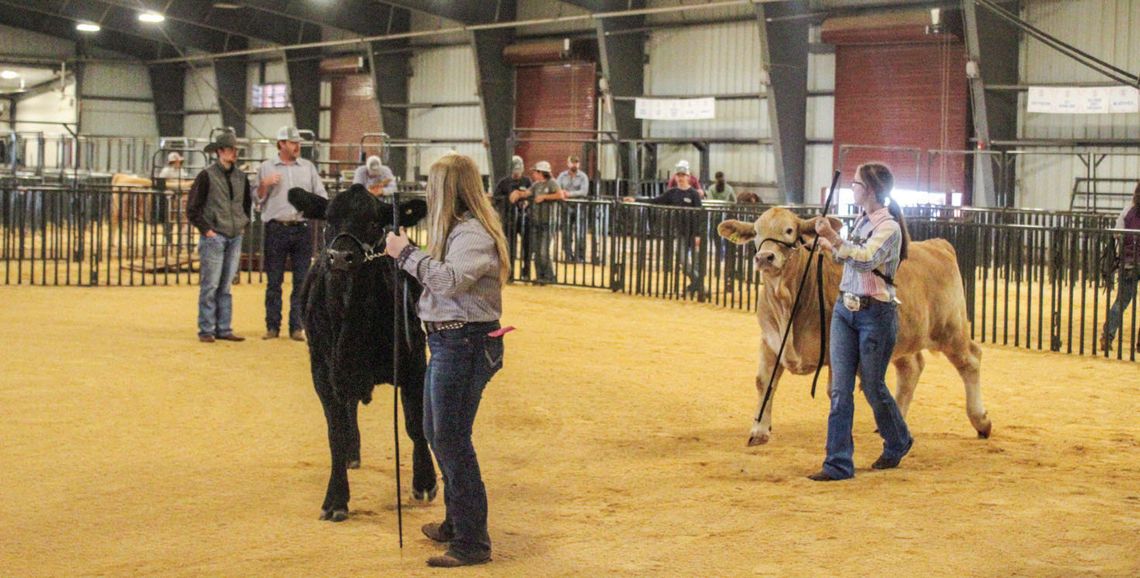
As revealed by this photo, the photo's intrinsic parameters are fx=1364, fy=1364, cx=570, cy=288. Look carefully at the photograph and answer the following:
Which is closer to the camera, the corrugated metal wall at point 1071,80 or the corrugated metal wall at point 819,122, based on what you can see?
the corrugated metal wall at point 1071,80

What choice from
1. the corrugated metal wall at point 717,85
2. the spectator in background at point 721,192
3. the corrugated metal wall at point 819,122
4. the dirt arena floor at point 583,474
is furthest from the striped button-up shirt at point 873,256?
the corrugated metal wall at point 717,85

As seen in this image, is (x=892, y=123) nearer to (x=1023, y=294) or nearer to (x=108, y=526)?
(x=1023, y=294)

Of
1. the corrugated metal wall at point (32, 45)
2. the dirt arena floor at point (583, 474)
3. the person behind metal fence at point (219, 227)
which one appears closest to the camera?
the dirt arena floor at point (583, 474)

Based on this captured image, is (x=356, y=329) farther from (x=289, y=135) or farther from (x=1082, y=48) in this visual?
(x=1082, y=48)

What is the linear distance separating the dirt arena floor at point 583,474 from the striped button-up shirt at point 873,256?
1.03 meters

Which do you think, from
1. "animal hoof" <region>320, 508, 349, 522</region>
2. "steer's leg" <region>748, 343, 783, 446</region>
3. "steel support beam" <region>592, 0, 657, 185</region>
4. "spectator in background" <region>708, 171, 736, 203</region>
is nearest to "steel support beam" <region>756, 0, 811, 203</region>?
"steel support beam" <region>592, 0, 657, 185</region>

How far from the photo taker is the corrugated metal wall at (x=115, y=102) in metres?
46.7

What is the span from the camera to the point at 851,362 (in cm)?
721

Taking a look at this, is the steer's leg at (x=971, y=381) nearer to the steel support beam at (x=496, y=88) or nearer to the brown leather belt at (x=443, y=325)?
the brown leather belt at (x=443, y=325)

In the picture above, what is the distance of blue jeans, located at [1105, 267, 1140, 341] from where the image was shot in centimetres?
1290

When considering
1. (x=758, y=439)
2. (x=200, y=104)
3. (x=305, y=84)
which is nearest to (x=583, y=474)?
(x=758, y=439)

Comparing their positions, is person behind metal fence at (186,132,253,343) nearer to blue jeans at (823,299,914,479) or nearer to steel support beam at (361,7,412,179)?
blue jeans at (823,299,914,479)

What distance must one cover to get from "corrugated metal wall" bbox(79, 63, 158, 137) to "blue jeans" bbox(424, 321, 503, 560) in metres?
43.9

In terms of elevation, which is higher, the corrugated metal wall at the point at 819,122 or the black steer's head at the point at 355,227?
the corrugated metal wall at the point at 819,122
